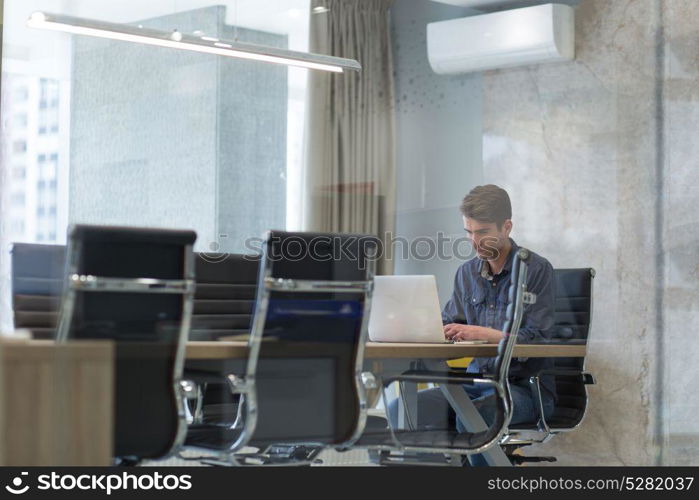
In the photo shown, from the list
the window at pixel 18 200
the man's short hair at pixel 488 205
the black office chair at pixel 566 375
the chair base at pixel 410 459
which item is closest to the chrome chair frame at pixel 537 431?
the black office chair at pixel 566 375

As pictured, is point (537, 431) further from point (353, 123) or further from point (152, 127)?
point (152, 127)

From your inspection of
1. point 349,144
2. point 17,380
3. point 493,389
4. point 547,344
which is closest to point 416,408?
point 493,389

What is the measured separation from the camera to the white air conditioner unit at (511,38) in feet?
19.1

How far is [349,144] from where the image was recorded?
538 cm

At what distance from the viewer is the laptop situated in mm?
4961

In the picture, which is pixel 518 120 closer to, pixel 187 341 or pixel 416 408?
pixel 416 408

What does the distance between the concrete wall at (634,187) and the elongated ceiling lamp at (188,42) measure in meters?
1.26

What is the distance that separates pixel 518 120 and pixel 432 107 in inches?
26.0

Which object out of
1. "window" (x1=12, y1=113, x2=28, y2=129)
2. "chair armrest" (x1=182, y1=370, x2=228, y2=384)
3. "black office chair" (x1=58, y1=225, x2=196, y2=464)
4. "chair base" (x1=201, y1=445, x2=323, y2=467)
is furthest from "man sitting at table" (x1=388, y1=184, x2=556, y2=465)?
"window" (x1=12, y1=113, x2=28, y2=129)

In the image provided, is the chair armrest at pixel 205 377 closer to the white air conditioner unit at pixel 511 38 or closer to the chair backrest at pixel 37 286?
the chair backrest at pixel 37 286

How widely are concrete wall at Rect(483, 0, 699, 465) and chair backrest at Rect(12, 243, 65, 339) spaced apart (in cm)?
263

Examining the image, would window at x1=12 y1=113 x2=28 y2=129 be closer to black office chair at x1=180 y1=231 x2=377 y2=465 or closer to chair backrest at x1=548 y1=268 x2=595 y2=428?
black office chair at x1=180 y1=231 x2=377 y2=465

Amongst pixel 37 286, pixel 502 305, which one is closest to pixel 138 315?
pixel 37 286

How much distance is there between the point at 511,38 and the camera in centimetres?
604
